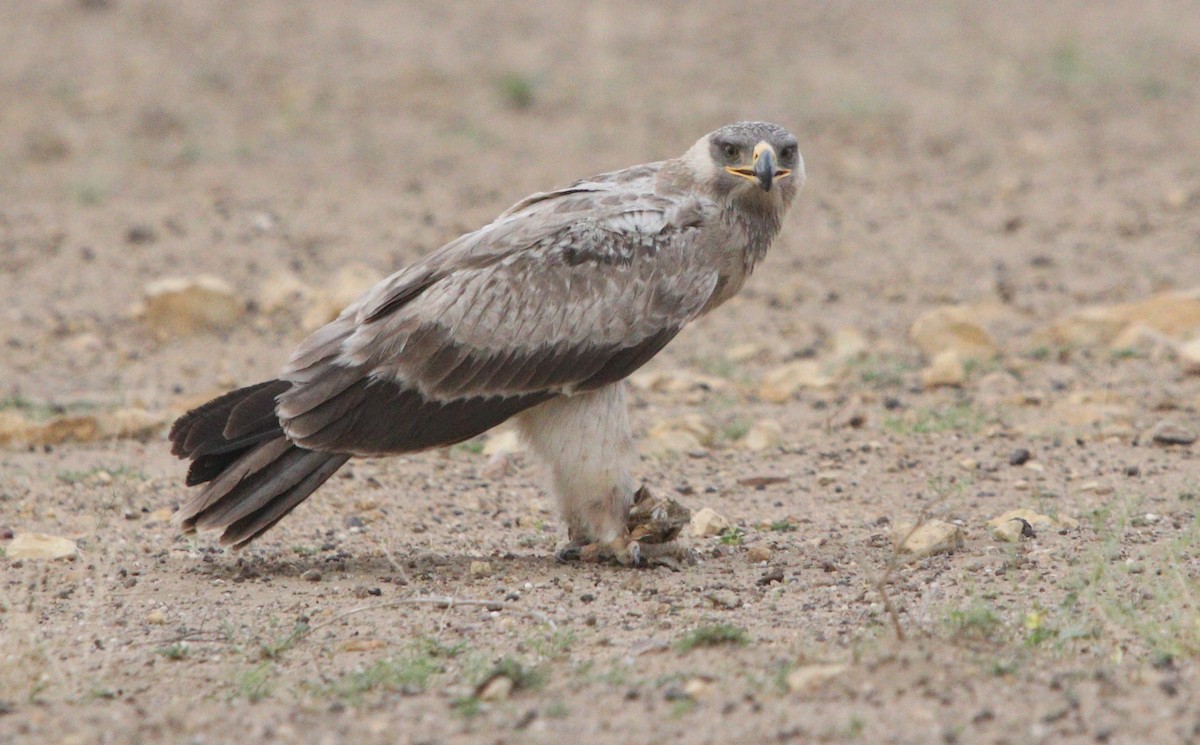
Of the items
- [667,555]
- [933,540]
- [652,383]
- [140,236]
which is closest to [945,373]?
[652,383]

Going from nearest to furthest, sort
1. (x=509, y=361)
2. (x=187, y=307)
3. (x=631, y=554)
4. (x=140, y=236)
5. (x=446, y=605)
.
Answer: (x=446, y=605) → (x=509, y=361) → (x=631, y=554) → (x=187, y=307) → (x=140, y=236)

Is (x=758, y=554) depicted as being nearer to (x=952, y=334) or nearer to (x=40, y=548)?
(x=40, y=548)

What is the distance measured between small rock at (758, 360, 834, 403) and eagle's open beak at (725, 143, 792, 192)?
9.43 feet

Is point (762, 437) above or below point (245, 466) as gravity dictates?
below

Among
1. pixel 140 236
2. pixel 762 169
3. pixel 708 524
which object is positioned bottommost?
→ pixel 708 524

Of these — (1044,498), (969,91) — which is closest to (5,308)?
(1044,498)

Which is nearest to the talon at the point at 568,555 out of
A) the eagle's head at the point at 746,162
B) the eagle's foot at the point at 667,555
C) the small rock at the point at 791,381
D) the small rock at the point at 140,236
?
the eagle's foot at the point at 667,555

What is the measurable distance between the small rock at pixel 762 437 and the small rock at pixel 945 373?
48.3 inches

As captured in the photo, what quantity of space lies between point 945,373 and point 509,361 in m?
3.78

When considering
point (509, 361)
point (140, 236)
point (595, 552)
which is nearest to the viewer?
point (509, 361)

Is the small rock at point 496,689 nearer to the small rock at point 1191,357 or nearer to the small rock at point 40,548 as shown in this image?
the small rock at point 40,548

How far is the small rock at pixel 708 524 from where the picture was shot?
729cm

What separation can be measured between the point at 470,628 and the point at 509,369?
1185mm

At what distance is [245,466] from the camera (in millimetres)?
6594
